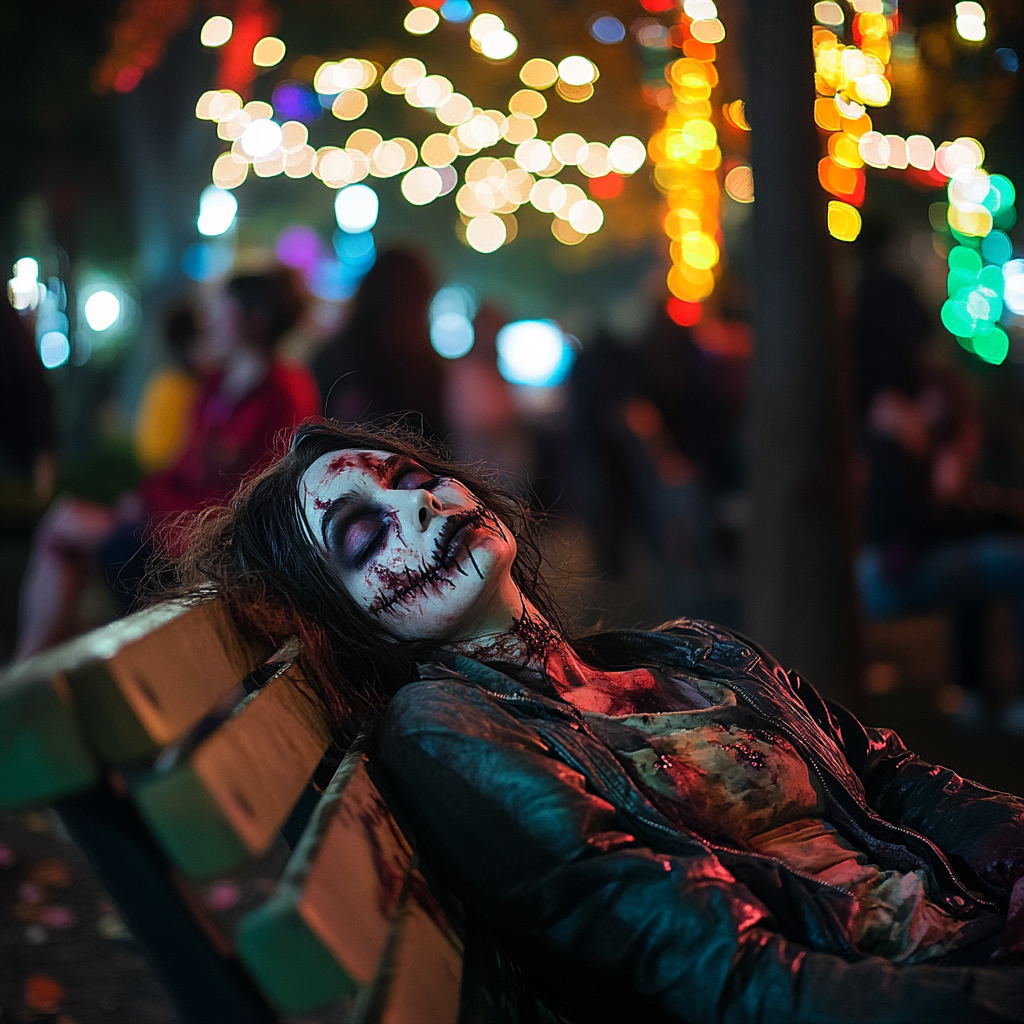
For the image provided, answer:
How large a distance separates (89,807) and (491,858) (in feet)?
1.87

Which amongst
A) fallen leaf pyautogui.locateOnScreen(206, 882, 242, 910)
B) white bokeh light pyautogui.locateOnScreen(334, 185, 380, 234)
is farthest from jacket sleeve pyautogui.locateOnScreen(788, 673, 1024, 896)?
white bokeh light pyautogui.locateOnScreen(334, 185, 380, 234)

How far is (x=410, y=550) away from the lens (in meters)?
1.88

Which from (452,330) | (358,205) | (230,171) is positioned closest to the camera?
(230,171)

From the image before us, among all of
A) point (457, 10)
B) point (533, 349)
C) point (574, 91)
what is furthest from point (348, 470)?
point (533, 349)

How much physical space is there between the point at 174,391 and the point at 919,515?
164 inches

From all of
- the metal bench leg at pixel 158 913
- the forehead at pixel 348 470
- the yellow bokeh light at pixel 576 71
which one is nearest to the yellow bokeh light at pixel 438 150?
the yellow bokeh light at pixel 576 71

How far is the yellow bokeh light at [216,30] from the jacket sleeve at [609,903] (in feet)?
34.5

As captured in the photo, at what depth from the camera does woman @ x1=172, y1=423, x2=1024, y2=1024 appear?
1.43m

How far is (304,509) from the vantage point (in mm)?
1966

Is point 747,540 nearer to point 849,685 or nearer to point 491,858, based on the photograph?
point 849,685

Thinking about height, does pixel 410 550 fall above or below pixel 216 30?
below

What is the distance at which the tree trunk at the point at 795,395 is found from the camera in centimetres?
415

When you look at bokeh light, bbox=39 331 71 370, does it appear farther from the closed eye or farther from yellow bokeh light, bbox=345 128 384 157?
the closed eye

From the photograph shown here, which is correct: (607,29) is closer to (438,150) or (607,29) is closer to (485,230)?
(438,150)
